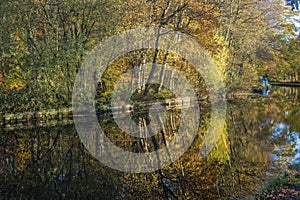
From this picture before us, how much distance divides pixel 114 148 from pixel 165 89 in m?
13.2

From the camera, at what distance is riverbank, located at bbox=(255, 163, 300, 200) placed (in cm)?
629

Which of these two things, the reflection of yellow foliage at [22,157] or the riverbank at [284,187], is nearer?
the riverbank at [284,187]

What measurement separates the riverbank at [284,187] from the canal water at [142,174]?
284 millimetres

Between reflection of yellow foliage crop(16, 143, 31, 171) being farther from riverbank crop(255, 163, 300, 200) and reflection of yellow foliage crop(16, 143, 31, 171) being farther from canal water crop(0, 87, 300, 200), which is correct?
riverbank crop(255, 163, 300, 200)

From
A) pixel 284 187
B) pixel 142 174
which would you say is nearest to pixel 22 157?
pixel 142 174

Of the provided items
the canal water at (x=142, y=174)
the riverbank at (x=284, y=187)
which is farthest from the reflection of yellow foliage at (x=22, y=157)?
the riverbank at (x=284, y=187)

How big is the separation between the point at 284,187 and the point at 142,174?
3.45m

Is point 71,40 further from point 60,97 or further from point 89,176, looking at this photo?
point 89,176

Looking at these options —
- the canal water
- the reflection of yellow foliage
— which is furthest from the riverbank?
the reflection of yellow foliage

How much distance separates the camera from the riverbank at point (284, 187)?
6.29m

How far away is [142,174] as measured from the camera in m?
8.62

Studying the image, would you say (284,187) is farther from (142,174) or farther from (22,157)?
Result: (22,157)

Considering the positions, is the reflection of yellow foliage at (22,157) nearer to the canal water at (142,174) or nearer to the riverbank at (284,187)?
the canal water at (142,174)

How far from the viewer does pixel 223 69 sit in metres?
25.5
